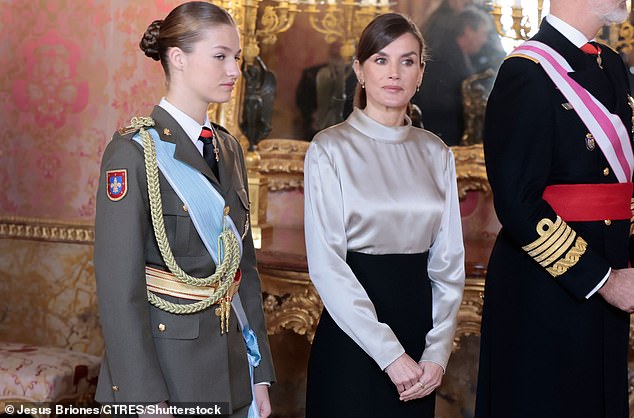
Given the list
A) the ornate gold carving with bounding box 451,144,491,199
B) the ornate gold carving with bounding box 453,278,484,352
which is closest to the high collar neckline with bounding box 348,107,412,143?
the ornate gold carving with bounding box 453,278,484,352

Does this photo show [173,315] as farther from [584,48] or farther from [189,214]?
[584,48]

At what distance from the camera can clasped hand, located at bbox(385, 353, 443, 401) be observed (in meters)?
2.07

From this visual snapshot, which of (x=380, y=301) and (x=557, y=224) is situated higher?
(x=557, y=224)

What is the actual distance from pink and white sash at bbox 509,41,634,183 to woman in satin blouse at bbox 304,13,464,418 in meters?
0.32

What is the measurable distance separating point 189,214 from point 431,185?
0.66m

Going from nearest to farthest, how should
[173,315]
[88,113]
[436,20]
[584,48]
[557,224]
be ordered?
[173,315], [557,224], [584,48], [436,20], [88,113]

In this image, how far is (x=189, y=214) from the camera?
1.88 meters

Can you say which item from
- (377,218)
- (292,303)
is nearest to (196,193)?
(377,218)

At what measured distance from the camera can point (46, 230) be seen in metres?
4.06

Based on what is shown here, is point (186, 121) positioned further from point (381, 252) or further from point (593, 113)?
point (593, 113)

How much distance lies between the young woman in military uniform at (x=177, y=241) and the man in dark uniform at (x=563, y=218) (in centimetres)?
66

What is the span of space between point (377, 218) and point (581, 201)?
0.49m

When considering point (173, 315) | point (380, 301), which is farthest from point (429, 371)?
point (173, 315)

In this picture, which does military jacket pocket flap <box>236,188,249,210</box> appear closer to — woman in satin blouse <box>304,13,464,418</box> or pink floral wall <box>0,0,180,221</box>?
woman in satin blouse <box>304,13,464,418</box>
